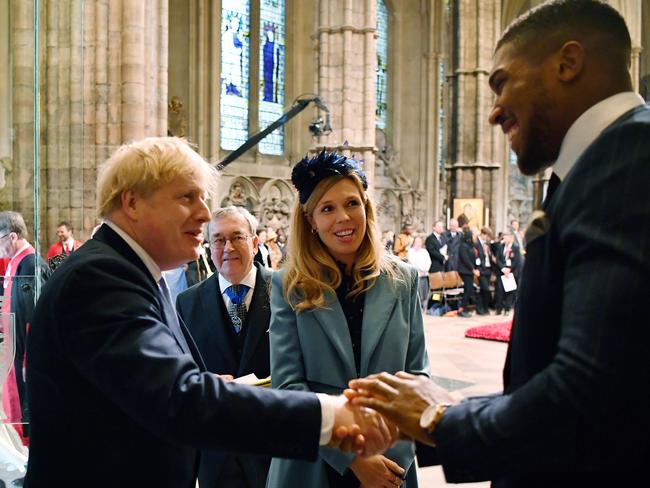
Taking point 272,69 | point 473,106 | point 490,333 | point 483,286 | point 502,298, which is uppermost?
point 272,69

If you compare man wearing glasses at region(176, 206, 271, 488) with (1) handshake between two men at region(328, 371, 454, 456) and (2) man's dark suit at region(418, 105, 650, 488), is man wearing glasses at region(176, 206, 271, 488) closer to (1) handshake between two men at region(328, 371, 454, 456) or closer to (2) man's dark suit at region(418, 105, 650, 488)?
(1) handshake between two men at region(328, 371, 454, 456)

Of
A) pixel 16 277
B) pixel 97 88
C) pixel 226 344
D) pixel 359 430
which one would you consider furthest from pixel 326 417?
pixel 97 88

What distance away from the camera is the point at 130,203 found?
148 cm

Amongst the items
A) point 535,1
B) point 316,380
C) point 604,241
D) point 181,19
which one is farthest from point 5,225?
point 535,1

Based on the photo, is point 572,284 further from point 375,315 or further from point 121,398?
point 375,315

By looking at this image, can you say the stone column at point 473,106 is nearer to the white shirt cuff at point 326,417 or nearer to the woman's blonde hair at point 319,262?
the woman's blonde hair at point 319,262

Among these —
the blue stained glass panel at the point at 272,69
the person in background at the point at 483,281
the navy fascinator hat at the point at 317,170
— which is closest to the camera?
the navy fascinator hat at the point at 317,170

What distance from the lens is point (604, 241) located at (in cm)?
90

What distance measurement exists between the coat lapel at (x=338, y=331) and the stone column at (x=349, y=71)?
10983mm

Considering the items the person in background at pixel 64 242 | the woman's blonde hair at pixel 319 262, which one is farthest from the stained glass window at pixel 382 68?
the woman's blonde hair at pixel 319 262

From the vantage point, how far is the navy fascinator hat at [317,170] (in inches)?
84.8

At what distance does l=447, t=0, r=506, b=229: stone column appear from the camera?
18.5 metres

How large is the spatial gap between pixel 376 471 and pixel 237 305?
1.15 m

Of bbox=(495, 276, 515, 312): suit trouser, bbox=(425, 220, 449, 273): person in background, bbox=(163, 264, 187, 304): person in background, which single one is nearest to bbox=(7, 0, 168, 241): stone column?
bbox=(163, 264, 187, 304): person in background
